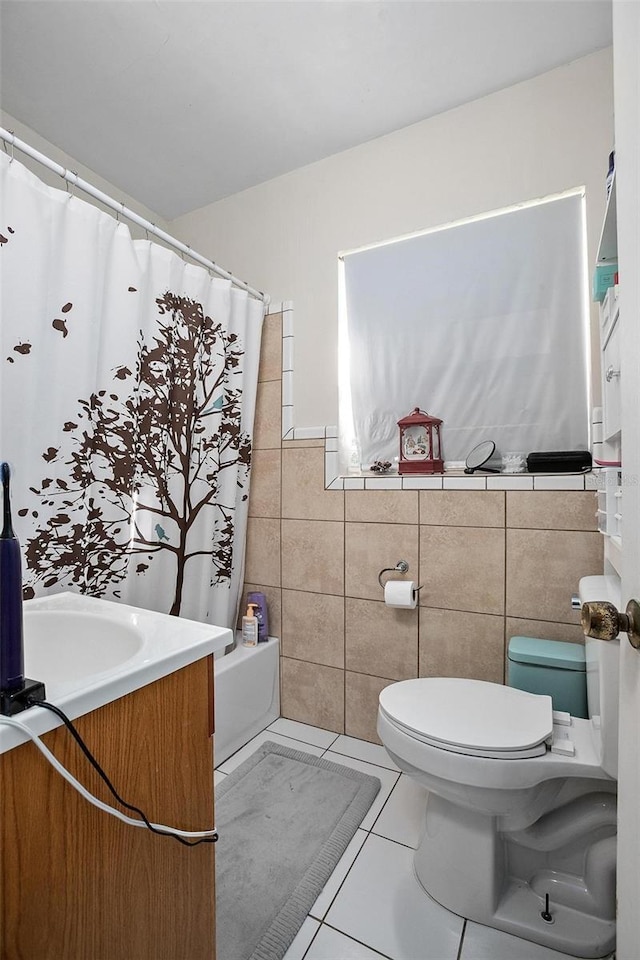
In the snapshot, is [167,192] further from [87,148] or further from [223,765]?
[223,765]

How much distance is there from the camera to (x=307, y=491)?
202 cm

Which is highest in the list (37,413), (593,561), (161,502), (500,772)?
(37,413)

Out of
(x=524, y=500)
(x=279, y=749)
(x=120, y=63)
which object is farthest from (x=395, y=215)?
(x=279, y=749)

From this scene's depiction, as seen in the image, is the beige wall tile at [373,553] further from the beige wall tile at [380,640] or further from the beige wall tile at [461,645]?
the beige wall tile at [461,645]

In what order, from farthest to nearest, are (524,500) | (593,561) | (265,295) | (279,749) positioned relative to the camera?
(265,295) < (279,749) < (524,500) < (593,561)

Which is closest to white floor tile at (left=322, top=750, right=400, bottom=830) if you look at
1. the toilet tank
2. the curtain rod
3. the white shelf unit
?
the toilet tank

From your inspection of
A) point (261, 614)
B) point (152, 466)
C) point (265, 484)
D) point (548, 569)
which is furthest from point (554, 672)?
point (152, 466)

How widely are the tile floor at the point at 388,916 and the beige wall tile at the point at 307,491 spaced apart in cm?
104

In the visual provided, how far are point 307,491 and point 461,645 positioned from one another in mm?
843

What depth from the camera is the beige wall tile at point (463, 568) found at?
65.0 inches

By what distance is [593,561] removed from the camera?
4.91ft

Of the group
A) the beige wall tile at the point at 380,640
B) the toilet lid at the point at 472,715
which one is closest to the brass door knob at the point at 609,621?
the toilet lid at the point at 472,715

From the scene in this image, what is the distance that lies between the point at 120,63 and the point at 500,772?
7.52ft

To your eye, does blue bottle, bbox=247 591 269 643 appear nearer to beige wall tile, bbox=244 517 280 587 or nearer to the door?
beige wall tile, bbox=244 517 280 587
